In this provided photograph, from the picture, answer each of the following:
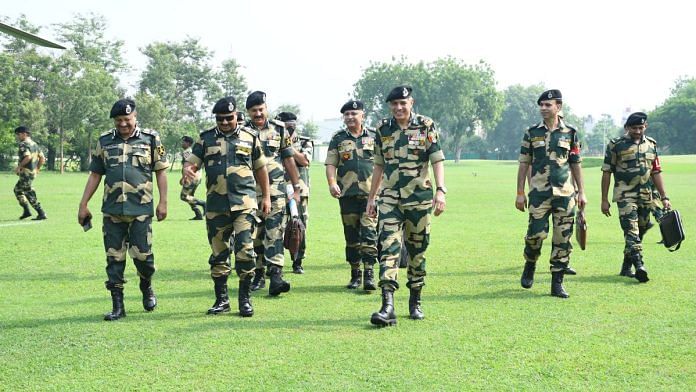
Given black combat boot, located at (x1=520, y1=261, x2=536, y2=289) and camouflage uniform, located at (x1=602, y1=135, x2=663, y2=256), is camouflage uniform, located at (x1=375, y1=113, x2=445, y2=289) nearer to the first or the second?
black combat boot, located at (x1=520, y1=261, x2=536, y2=289)

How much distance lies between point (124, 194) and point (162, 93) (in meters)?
73.1

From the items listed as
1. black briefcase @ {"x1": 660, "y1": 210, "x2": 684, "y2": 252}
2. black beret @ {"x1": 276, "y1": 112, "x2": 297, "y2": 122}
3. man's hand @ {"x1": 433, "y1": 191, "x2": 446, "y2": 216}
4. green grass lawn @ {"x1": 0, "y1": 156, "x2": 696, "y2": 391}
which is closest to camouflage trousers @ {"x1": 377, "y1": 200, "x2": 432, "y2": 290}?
man's hand @ {"x1": 433, "y1": 191, "x2": 446, "y2": 216}

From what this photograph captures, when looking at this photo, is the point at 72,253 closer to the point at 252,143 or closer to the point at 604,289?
the point at 252,143

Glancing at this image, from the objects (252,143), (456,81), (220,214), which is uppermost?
(456,81)

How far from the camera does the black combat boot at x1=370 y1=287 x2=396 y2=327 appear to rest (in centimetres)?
615

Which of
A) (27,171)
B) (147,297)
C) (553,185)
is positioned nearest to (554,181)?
(553,185)

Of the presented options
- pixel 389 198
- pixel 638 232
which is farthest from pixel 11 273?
pixel 638 232

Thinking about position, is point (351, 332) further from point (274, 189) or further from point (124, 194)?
point (124, 194)

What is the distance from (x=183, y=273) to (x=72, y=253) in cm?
265

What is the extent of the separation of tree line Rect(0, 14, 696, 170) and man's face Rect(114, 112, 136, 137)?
169 feet

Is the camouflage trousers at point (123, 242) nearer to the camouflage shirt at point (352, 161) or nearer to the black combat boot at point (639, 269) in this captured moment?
the camouflage shirt at point (352, 161)

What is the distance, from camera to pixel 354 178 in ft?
27.3

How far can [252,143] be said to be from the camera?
6859 millimetres

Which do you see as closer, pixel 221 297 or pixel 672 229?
pixel 221 297
